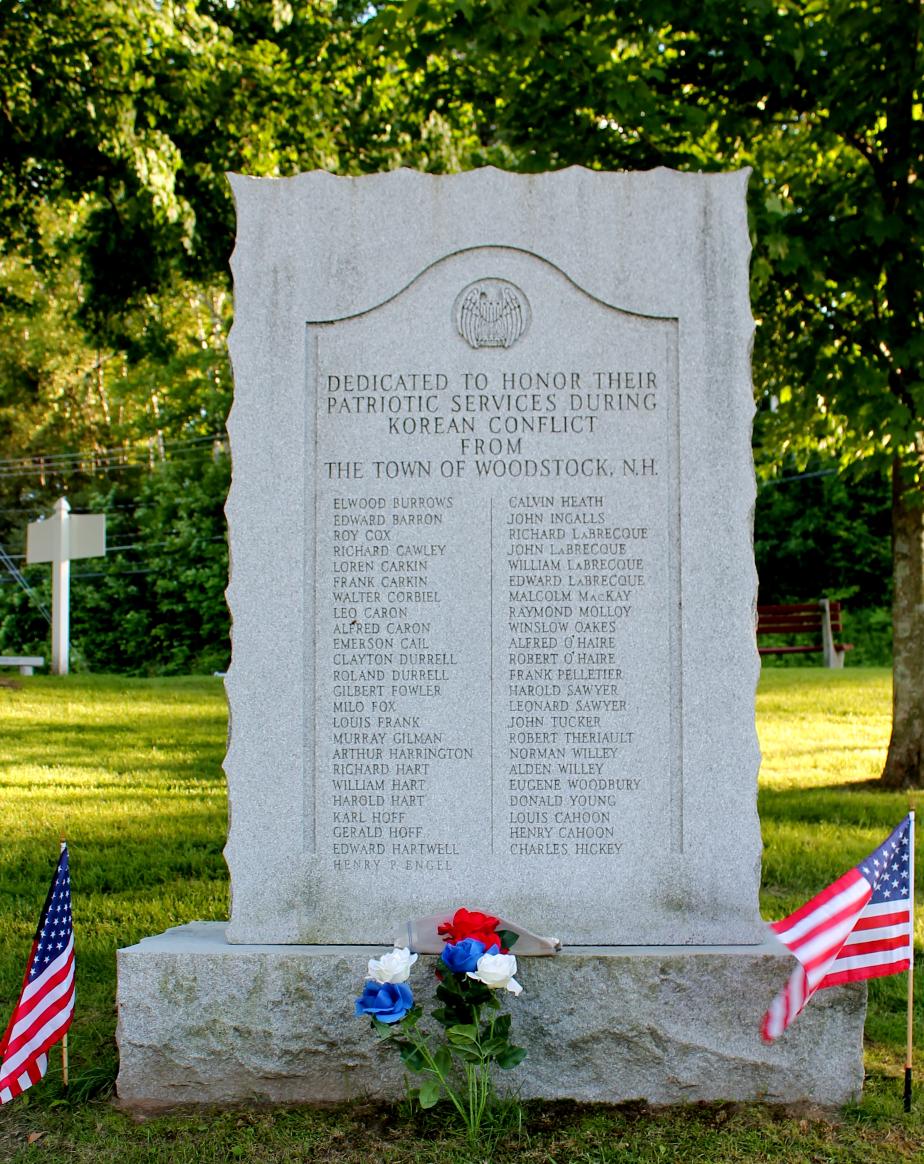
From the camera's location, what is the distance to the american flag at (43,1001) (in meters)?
3.82

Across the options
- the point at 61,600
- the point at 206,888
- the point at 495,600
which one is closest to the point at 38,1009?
the point at 495,600

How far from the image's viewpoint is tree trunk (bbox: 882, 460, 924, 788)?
8.59 metres

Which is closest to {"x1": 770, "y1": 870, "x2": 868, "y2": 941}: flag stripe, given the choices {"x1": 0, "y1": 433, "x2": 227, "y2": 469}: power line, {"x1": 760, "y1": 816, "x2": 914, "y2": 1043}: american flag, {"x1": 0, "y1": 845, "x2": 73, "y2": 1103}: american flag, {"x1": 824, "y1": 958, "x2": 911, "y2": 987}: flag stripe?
{"x1": 760, "y1": 816, "x2": 914, "y2": 1043}: american flag

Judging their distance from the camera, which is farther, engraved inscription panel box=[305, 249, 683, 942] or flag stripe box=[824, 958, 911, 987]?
engraved inscription panel box=[305, 249, 683, 942]

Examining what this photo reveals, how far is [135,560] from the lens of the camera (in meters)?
25.2

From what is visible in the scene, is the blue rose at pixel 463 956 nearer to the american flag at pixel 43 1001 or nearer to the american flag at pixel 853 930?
the american flag at pixel 853 930

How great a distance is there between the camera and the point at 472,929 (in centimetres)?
367

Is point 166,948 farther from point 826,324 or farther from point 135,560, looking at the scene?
point 135,560

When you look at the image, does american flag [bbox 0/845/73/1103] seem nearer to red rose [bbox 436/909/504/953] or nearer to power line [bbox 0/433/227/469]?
red rose [bbox 436/909/504/953]

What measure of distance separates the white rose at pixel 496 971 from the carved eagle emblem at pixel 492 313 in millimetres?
2163

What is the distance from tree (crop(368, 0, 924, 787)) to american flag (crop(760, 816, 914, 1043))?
371 cm

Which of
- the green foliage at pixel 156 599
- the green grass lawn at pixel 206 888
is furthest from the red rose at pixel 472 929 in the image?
the green foliage at pixel 156 599

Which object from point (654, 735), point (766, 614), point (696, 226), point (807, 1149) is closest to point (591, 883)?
point (654, 735)

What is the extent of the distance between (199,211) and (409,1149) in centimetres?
1112
